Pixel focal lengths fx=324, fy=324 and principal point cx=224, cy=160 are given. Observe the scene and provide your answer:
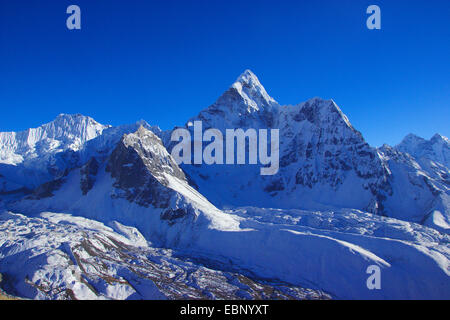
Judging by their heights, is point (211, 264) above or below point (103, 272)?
below

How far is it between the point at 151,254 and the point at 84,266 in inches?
1308

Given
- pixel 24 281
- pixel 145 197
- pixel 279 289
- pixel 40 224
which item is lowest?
pixel 279 289

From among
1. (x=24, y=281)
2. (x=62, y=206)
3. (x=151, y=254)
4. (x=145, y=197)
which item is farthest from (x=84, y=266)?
(x=62, y=206)

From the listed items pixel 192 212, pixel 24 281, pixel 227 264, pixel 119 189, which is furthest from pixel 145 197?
pixel 24 281

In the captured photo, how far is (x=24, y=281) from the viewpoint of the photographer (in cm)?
9938

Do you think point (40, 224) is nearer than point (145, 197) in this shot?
Yes

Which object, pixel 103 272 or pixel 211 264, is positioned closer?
pixel 103 272

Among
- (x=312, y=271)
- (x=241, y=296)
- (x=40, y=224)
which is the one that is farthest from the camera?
(x=40, y=224)

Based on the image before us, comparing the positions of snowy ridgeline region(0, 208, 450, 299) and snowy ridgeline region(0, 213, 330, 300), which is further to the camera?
snowy ridgeline region(0, 208, 450, 299)

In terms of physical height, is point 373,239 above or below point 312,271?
above

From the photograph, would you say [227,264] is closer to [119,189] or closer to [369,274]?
[369,274]

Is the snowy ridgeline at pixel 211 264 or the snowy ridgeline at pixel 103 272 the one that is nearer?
the snowy ridgeline at pixel 103 272

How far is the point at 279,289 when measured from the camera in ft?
385
